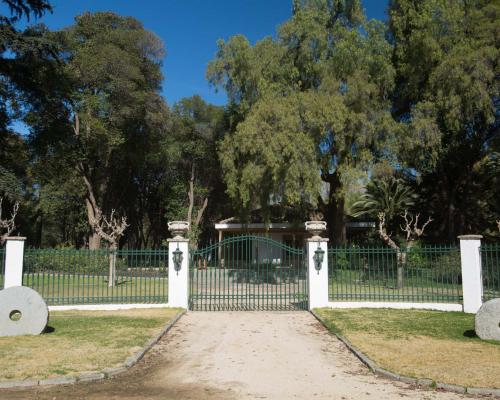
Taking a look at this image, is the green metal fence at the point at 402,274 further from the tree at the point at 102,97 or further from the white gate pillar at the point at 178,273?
the tree at the point at 102,97

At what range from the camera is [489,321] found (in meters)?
9.63

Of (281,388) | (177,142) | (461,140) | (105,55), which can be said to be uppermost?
(105,55)

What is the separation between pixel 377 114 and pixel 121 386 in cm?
1927

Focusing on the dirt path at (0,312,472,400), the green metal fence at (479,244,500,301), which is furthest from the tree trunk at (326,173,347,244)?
the dirt path at (0,312,472,400)

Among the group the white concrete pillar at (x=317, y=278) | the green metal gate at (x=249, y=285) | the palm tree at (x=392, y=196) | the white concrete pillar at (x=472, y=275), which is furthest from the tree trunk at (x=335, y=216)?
the white concrete pillar at (x=472, y=275)

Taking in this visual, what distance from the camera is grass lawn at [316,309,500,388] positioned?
24.0 ft

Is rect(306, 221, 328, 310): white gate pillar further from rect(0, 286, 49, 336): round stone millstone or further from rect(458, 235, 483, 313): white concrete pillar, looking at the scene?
rect(0, 286, 49, 336): round stone millstone

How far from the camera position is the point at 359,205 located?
38656 mm

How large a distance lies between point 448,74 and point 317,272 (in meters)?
12.7

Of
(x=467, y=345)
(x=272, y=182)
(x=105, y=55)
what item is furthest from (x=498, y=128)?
(x=105, y=55)

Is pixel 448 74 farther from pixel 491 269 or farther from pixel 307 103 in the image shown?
pixel 491 269

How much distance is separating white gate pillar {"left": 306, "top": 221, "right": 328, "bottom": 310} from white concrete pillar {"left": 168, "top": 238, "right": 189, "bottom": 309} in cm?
370

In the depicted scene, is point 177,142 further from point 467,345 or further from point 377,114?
point 467,345

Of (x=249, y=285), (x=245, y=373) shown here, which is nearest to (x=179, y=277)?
(x=249, y=285)
